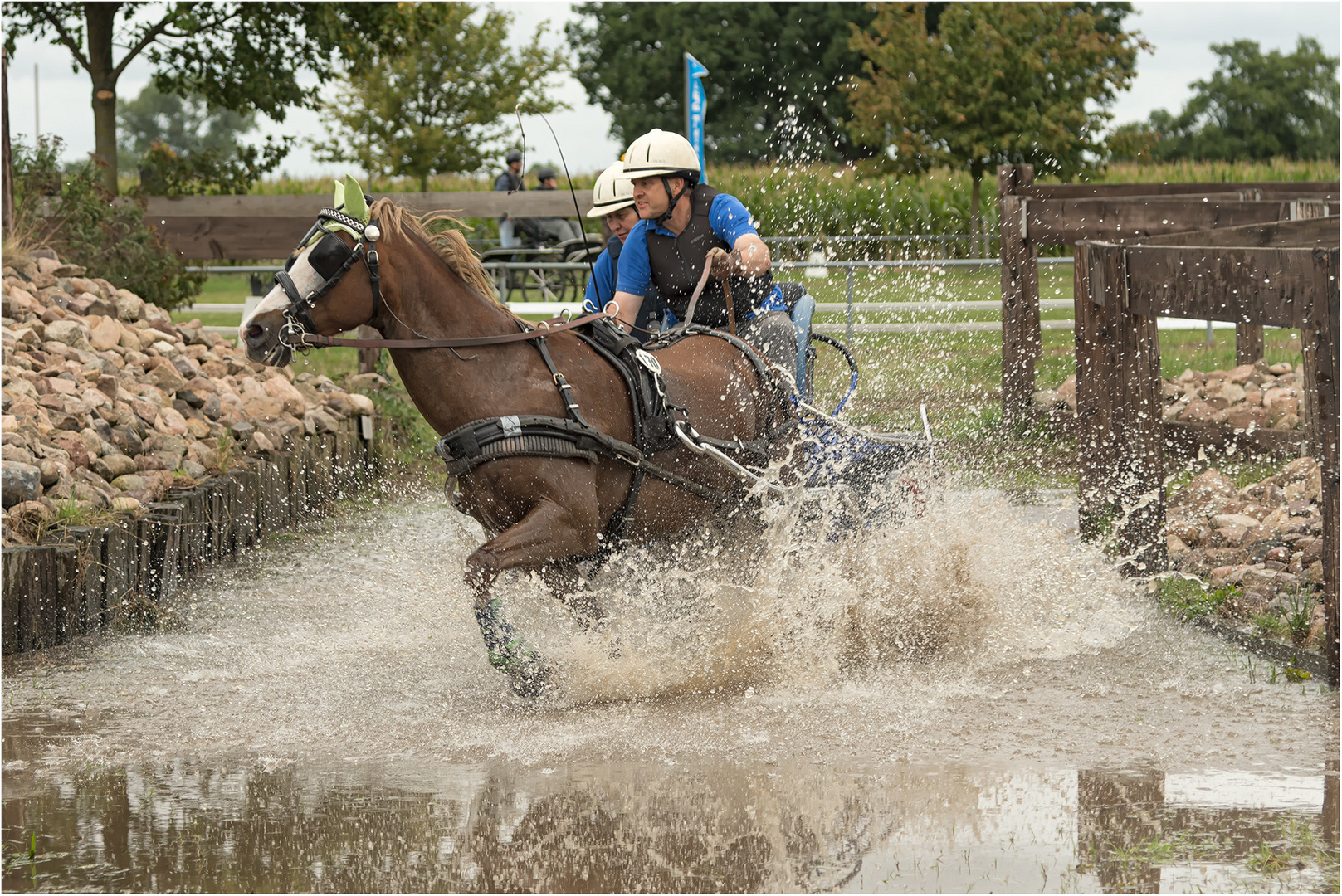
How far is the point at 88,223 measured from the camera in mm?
12359

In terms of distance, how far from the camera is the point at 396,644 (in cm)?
653

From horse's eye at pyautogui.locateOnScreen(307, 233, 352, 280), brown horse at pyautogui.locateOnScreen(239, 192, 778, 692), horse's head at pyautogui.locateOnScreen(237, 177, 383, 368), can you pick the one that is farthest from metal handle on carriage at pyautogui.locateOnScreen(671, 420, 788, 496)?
horse's eye at pyautogui.locateOnScreen(307, 233, 352, 280)

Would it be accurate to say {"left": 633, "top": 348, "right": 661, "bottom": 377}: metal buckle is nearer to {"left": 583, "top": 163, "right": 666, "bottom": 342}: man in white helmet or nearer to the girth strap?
the girth strap

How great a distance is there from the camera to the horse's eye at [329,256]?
5012 millimetres

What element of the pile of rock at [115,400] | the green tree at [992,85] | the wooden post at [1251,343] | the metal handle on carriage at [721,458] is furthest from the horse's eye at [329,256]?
the green tree at [992,85]

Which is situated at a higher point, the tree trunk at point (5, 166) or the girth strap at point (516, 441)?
the tree trunk at point (5, 166)

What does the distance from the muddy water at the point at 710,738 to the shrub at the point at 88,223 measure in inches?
223

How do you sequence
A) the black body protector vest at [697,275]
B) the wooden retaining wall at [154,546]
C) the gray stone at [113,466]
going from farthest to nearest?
1. the gray stone at [113,466]
2. the black body protector vest at [697,275]
3. the wooden retaining wall at [154,546]

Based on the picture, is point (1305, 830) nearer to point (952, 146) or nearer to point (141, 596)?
point (141, 596)

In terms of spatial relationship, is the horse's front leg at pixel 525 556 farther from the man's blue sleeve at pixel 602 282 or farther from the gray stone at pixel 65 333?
the gray stone at pixel 65 333

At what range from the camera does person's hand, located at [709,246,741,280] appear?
242 inches

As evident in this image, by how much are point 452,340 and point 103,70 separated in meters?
16.9

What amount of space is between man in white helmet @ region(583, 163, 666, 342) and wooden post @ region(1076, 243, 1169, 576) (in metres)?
2.47

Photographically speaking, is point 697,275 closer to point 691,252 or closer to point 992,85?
point 691,252
